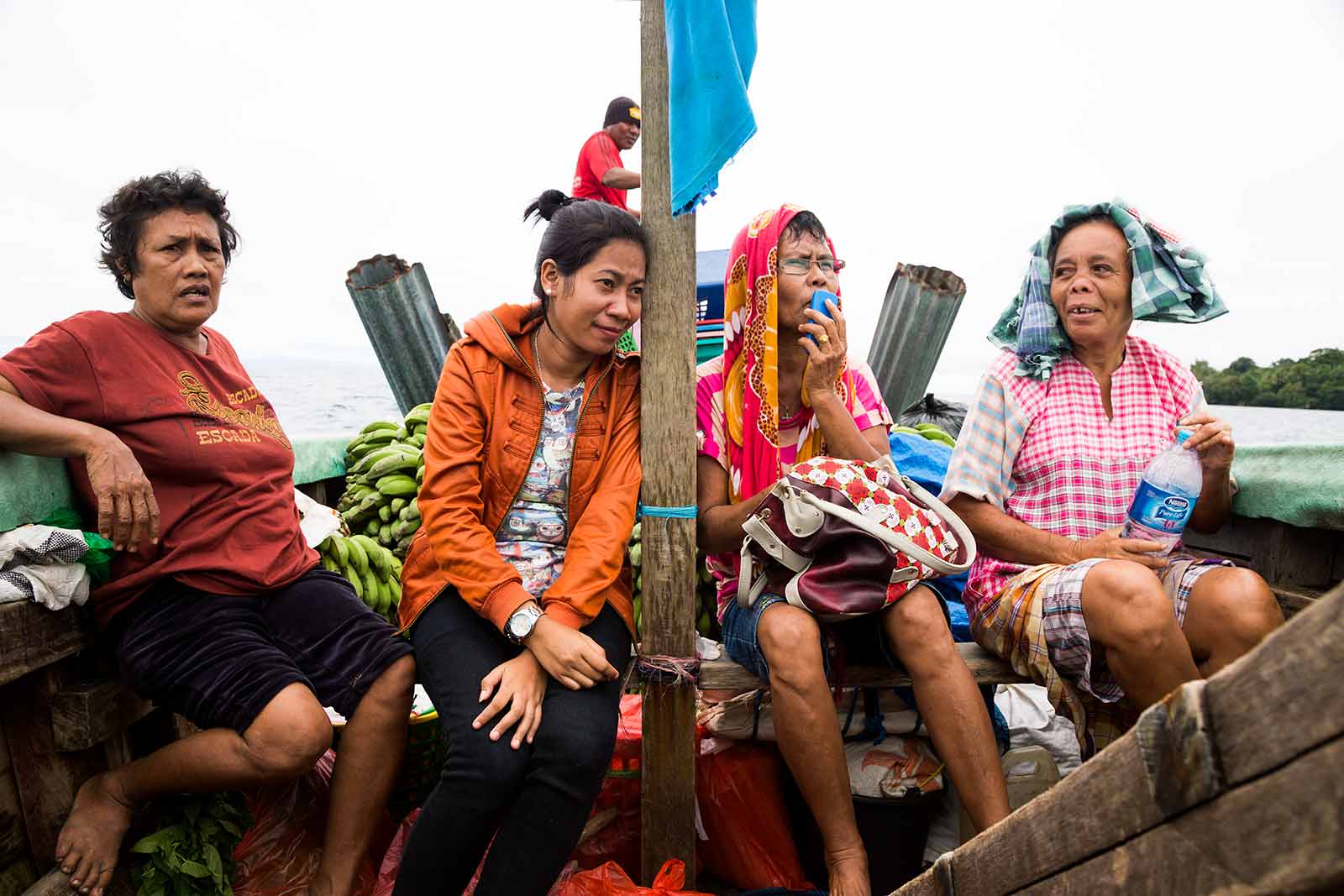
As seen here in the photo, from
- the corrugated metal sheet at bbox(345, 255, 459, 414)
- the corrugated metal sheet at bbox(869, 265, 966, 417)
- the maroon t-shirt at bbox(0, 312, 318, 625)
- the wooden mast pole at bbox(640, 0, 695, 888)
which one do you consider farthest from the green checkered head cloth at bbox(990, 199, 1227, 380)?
the corrugated metal sheet at bbox(345, 255, 459, 414)

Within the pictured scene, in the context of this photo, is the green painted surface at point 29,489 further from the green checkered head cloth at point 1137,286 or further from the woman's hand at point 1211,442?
the woman's hand at point 1211,442

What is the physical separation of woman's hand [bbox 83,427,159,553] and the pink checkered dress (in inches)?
81.6

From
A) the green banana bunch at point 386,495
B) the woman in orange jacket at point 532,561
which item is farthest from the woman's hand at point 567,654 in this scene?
the green banana bunch at point 386,495

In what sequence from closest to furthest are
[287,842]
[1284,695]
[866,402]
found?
[1284,695]
[287,842]
[866,402]

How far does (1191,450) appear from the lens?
2221 mm

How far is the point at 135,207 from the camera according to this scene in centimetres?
211

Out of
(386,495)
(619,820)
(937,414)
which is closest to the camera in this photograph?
(619,820)

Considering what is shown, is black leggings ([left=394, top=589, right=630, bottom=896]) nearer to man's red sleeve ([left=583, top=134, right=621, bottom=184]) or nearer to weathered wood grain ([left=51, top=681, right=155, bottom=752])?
weathered wood grain ([left=51, top=681, right=155, bottom=752])

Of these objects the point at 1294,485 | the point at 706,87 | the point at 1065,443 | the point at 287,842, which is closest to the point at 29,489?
the point at 287,842

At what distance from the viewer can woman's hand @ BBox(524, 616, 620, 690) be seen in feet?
6.16

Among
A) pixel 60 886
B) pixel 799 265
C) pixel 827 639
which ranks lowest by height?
pixel 60 886

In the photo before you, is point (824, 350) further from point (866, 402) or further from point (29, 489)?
point (29, 489)

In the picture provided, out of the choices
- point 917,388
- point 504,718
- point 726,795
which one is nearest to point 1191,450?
point 726,795

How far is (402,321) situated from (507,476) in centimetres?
316
